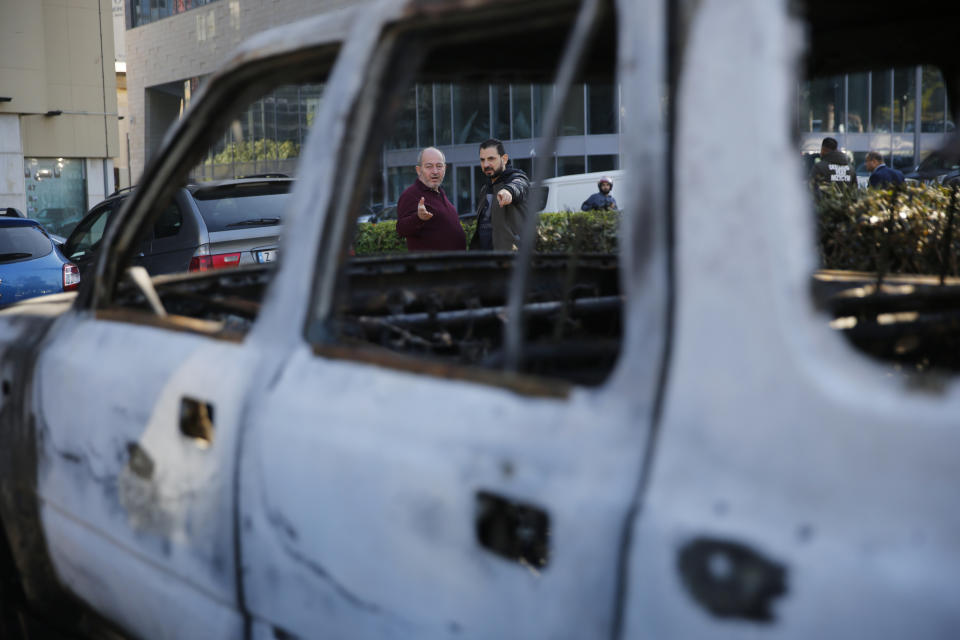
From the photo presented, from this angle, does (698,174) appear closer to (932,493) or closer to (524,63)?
(932,493)

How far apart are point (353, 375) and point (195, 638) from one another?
27.7 inches

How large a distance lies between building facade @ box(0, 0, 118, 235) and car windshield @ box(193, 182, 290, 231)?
18.6 meters

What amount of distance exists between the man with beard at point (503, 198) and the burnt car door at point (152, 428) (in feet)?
14.3

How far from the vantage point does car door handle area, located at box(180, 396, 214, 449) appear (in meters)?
1.92

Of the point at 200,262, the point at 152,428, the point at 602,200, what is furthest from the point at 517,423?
the point at 602,200

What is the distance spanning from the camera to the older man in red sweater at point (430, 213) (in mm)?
6848

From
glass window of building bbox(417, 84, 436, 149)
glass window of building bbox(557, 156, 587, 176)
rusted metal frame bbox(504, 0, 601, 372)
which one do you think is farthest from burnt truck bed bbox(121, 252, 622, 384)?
glass window of building bbox(417, 84, 436, 149)

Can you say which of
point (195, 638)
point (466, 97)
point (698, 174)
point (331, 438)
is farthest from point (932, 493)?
point (466, 97)

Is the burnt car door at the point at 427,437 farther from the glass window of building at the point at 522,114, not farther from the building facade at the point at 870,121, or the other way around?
the building facade at the point at 870,121

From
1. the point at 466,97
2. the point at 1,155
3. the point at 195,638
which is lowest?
the point at 195,638

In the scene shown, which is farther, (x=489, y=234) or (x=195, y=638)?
(x=489, y=234)

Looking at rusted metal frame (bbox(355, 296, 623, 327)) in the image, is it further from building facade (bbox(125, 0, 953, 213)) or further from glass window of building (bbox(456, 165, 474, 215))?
glass window of building (bbox(456, 165, 474, 215))

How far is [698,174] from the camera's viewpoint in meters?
1.23

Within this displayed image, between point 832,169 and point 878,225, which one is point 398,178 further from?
point 878,225
